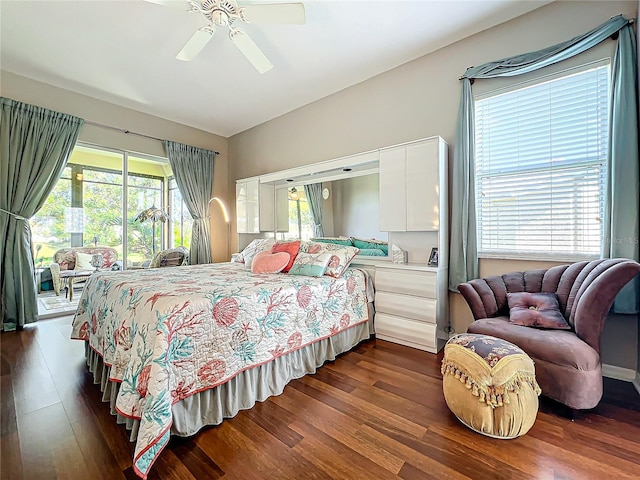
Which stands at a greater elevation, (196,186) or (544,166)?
(196,186)

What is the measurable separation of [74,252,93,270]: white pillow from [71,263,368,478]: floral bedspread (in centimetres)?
185

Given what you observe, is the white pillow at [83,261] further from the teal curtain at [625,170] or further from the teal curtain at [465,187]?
the teal curtain at [625,170]

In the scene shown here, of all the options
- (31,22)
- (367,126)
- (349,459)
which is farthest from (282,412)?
(31,22)

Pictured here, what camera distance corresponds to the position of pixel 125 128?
157 inches

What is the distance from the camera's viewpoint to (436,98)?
113 inches

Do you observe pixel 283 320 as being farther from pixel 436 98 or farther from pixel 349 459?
pixel 436 98

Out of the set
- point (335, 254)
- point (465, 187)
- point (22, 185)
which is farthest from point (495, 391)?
point (22, 185)

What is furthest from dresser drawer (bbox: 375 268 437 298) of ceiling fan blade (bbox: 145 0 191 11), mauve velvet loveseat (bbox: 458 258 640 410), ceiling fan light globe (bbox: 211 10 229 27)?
ceiling fan blade (bbox: 145 0 191 11)

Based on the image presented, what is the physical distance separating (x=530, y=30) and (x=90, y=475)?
4.06m

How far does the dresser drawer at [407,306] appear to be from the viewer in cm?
250

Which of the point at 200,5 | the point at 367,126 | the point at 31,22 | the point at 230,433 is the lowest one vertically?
the point at 230,433

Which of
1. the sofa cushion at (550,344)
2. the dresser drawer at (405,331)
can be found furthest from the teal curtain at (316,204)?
the sofa cushion at (550,344)

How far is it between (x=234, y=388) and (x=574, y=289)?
90.4 inches

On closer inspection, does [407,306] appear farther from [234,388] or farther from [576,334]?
[234,388]
